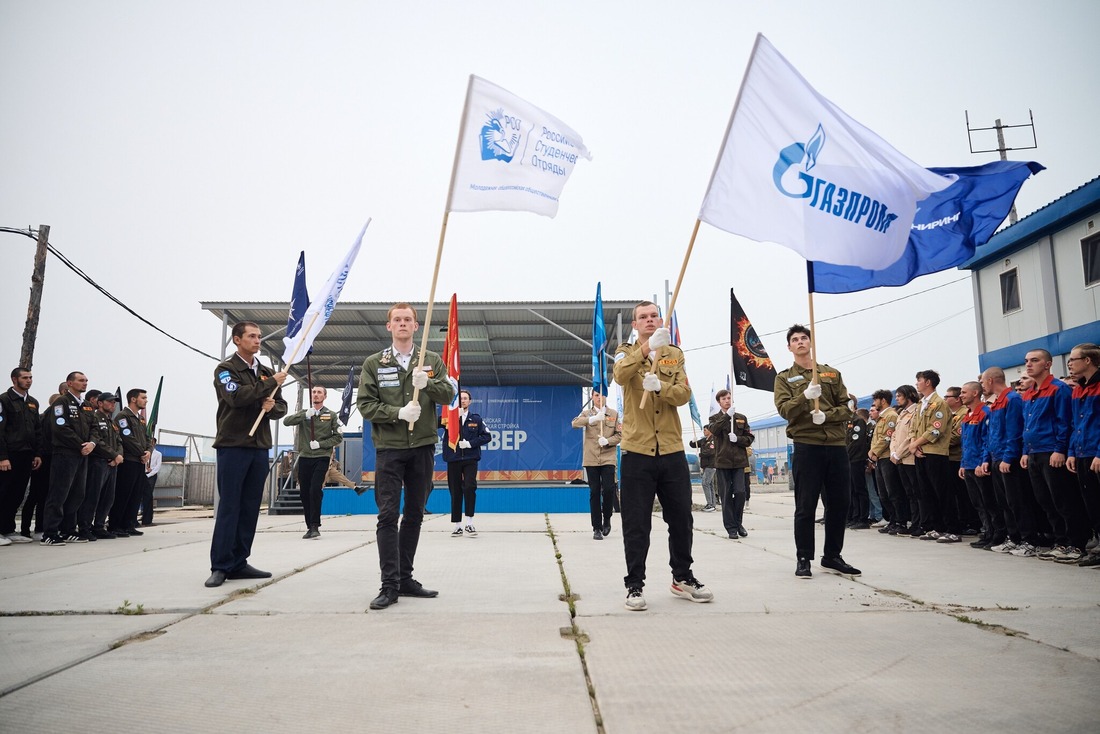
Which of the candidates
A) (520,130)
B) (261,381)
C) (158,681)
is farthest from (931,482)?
(158,681)

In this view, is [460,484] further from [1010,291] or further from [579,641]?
[1010,291]

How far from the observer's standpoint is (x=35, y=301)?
1507cm

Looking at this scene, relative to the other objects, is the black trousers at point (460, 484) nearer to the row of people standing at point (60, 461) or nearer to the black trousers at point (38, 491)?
the row of people standing at point (60, 461)

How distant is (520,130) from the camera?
17.0 ft

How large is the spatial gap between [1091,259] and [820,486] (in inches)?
521

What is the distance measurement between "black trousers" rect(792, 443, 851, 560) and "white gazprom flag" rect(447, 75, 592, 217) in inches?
113

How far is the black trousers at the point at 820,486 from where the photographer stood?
5.49 meters

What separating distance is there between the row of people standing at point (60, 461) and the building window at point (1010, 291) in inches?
759

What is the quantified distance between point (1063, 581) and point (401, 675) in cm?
485

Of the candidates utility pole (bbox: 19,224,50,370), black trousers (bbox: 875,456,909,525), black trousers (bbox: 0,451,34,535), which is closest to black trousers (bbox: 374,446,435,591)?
black trousers (bbox: 0,451,34,535)

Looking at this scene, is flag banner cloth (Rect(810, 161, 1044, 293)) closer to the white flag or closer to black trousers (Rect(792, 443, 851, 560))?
black trousers (Rect(792, 443, 851, 560))

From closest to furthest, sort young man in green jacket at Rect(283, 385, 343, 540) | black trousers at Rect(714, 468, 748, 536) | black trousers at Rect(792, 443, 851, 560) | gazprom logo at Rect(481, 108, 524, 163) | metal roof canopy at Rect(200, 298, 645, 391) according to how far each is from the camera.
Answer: gazprom logo at Rect(481, 108, 524, 163)
black trousers at Rect(792, 443, 851, 560)
black trousers at Rect(714, 468, 748, 536)
young man in green jacket at Rect(283, 385, 343, 540)
metal roof canopy at Rect(200, 298, 645, 391)

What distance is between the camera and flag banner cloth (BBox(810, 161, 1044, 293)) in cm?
578

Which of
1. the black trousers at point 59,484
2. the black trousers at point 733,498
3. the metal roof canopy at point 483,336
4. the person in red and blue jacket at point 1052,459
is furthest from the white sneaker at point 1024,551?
the metal roof canopy at point 483,336
